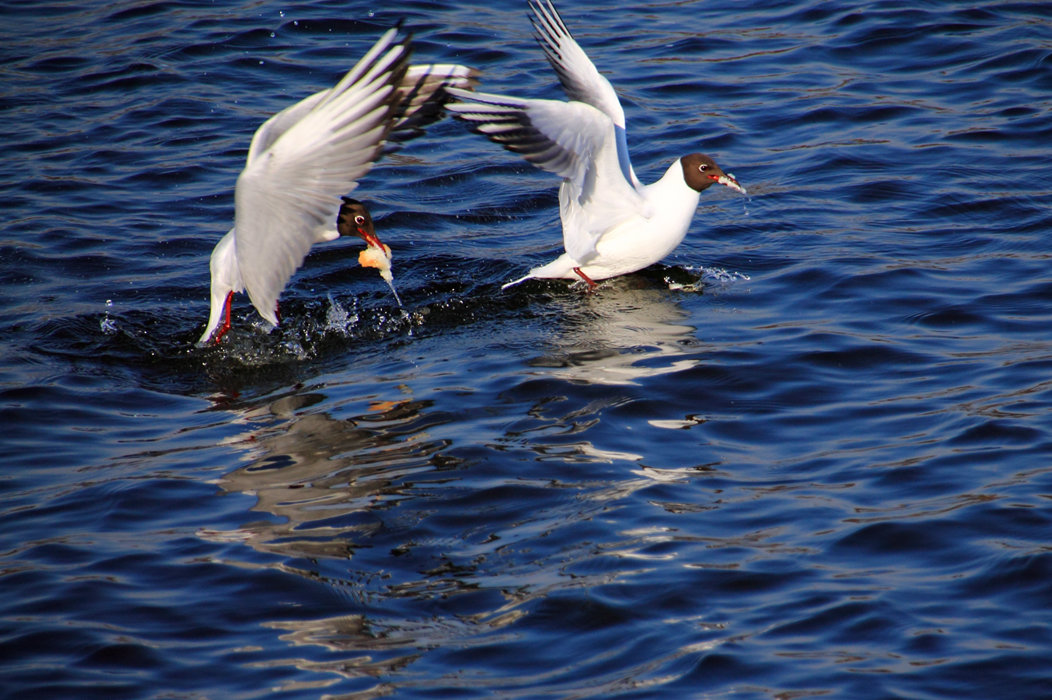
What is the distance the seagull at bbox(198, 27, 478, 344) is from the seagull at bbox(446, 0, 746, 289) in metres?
0.81

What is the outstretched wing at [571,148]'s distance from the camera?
651 cm

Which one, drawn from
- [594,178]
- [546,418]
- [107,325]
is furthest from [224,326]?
[594,178]

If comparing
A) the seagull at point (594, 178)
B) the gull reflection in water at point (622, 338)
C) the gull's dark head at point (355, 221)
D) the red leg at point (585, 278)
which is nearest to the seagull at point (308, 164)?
the gull's dark head at point (355, 221)

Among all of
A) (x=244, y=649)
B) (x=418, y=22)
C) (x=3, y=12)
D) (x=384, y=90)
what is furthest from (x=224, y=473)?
(x=3, y=12)

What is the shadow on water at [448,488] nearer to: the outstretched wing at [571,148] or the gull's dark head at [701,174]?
the outstretched wing at [571,148]

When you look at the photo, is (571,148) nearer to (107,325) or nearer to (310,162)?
(310,162)

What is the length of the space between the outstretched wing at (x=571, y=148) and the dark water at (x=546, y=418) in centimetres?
46

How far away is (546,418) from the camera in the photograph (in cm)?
562

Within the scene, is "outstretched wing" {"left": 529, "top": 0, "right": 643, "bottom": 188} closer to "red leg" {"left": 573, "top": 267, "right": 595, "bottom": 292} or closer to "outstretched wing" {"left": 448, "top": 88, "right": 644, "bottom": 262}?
"outstretched wing" {"left": 448, "top": 88, "right": 644, "bottom": 262}

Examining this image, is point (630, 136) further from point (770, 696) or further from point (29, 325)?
point (770, 696)

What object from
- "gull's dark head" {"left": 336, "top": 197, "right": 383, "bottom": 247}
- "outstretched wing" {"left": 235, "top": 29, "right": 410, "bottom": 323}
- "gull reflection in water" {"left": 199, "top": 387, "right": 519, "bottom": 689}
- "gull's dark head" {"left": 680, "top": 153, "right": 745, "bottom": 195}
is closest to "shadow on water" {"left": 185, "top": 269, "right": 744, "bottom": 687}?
"gull reflection in water" {"left": 199, "top": 387, "right": 519, "bottom": 689}

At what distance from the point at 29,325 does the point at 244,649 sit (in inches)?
148

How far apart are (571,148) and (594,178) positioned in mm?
476

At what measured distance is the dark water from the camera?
3914 millimetres
